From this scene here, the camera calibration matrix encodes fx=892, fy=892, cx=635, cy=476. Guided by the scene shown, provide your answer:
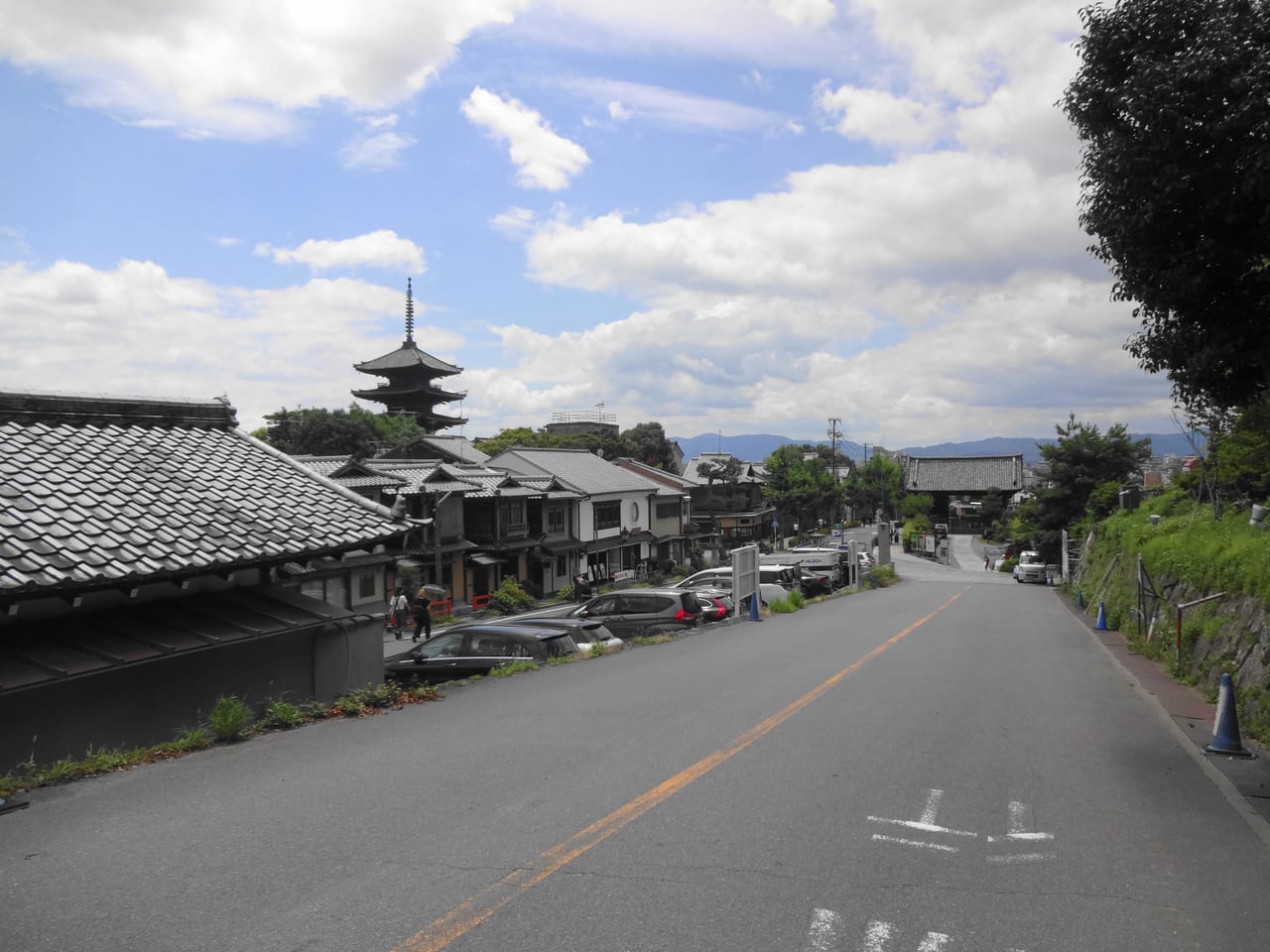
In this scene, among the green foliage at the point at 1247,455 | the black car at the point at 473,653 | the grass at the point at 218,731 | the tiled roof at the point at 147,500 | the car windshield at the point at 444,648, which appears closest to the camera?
the grass at the point at 218,731

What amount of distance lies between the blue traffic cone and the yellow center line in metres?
4.01

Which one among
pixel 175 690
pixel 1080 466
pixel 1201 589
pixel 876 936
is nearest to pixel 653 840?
pixel 876 936

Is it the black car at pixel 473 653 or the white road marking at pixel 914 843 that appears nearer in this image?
the white road marking at pixel 914 843

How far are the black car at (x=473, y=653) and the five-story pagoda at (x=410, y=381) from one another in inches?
2297

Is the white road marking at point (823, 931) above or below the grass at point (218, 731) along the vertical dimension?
below

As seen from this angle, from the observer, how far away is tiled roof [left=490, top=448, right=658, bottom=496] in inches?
2127

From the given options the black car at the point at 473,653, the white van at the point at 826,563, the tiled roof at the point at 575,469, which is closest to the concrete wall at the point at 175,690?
the black car at the point at 473,653

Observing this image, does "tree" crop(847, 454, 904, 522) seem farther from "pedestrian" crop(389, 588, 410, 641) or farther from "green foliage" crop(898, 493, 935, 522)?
"pedestrian" crop(389, 588, 410, 641)

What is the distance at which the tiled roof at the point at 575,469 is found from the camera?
5403 centimetres

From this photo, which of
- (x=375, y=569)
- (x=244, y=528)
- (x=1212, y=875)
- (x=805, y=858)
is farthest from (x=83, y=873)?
(x=375, y=569)

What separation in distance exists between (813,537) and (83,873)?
84333mm

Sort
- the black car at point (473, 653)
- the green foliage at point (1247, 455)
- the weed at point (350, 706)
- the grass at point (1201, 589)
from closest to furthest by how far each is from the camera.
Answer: the weed at point (350, 706) → the grass at point (1201, 589) → the black car at point (473, 653) → the green foliage at point (1247, 455)

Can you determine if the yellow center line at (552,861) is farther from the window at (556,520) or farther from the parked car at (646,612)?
the window at (556,520)

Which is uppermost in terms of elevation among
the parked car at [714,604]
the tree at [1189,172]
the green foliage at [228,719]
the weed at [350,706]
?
the tree at [1189,172]
